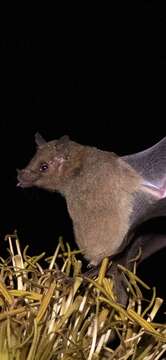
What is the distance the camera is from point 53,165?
1.86 meters

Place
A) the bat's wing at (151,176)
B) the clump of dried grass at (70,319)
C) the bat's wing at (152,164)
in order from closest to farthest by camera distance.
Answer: the clump of dried grass at (70,319) < the bat's wing at (151,176) < the bat's wing at (152,164)

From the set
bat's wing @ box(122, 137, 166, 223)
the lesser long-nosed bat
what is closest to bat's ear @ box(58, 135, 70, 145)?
the lesser long-nosed bat

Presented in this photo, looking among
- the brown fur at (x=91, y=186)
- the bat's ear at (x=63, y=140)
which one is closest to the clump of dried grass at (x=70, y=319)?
the brown fur at (x=91, y=186)

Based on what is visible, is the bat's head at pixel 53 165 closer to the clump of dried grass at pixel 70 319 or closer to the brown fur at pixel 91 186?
the brown fur at pixel 91 186

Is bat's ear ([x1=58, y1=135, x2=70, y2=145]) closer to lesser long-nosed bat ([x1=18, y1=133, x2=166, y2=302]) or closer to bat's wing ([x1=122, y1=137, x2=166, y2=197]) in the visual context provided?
lesser long-nosed bat ([x1=18, y1=133, x2=166, y2=302])

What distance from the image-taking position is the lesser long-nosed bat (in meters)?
1.81

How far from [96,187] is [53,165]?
0.10 metres

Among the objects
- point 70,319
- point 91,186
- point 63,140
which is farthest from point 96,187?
point 70,319

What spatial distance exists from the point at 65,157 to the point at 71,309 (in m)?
0.33

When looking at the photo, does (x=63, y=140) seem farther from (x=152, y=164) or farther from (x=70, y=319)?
(x=70, y=319)

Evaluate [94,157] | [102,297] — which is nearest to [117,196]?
[94,157]

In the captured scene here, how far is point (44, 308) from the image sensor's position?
168 centimetres

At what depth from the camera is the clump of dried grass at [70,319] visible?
1689mm

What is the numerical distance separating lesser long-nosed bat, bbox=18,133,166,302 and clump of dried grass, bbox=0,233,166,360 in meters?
0.07
